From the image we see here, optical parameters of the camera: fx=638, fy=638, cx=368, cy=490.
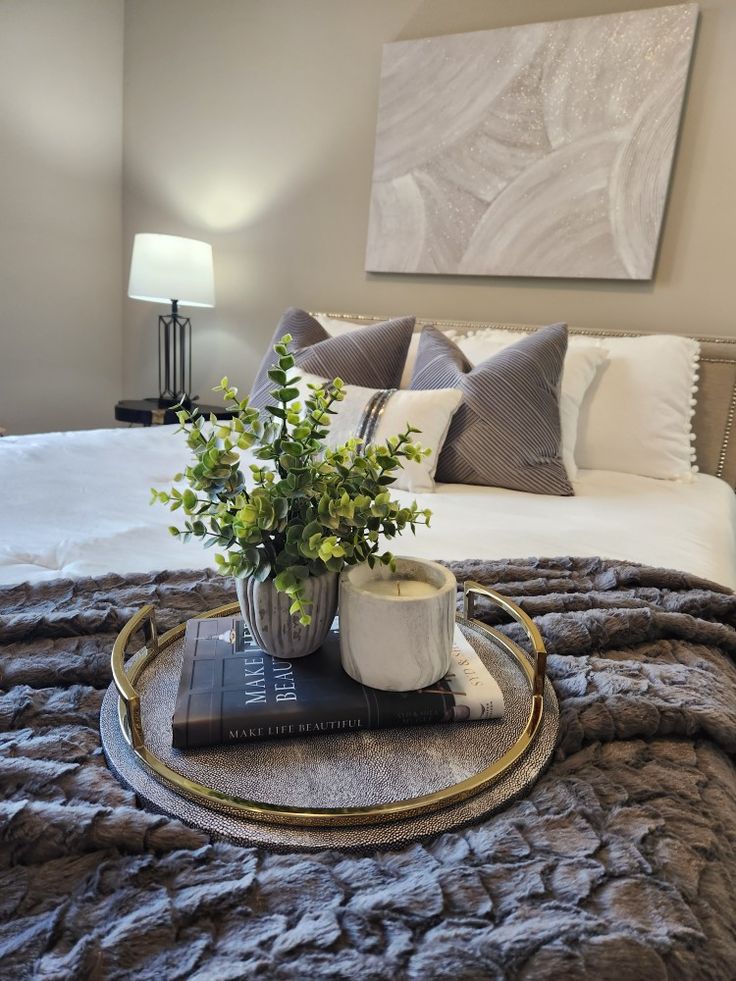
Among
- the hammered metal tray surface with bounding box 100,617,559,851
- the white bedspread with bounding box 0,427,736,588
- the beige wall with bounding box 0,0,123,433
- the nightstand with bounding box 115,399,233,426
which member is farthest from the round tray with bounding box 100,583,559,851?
the beige wall with bounding box 0,0,123,433

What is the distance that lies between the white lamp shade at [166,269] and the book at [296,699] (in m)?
2.44

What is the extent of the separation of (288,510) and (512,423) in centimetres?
120

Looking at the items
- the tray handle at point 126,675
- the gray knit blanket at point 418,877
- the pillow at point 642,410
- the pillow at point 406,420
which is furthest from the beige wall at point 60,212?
the gray knit blanket at point 418,877

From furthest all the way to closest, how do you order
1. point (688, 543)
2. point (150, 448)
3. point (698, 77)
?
1. point (698, 77)
2. point (150, 448)
3. point (688, 543)

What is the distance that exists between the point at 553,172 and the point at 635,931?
241 centimetres

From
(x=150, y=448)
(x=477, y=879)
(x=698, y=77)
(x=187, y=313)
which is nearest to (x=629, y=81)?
(x=698, y=77)

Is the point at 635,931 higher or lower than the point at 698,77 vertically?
lower

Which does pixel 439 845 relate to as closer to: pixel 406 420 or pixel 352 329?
pixel 406 420

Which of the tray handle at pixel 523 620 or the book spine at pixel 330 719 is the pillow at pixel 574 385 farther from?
the book spine at pixel 330 719

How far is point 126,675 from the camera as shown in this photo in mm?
661

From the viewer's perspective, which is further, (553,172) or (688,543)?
(553,172)

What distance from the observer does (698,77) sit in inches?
81.5

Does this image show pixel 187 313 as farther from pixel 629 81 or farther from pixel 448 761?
pixel 448 761

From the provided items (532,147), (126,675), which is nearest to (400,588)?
(126,675)
